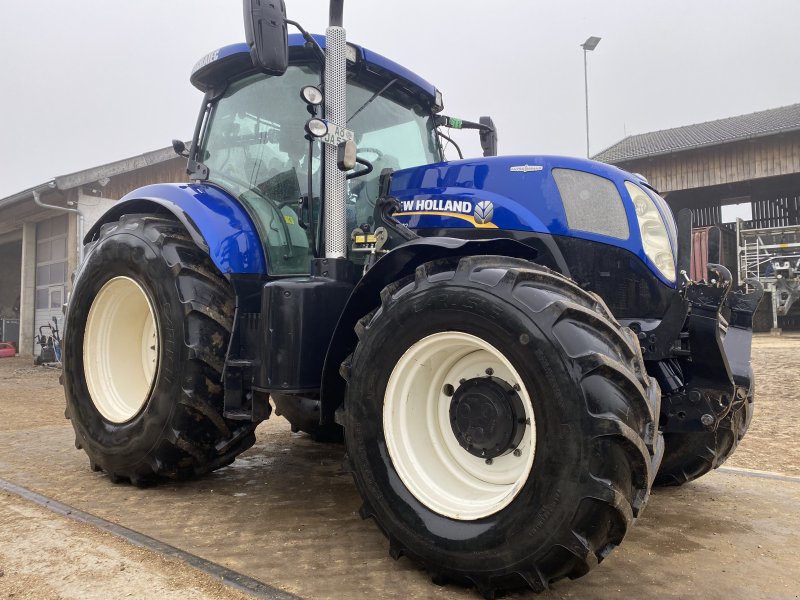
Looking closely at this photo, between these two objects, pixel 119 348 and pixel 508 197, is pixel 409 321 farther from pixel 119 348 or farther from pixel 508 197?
pixel 119 348

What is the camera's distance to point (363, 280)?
8.77 ft

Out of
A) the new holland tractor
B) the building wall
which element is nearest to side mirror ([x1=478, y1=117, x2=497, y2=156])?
the new holland tractor

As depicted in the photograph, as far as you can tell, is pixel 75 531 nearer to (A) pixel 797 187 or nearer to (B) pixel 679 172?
(B) pixel 679 172

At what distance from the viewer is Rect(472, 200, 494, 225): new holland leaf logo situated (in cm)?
298

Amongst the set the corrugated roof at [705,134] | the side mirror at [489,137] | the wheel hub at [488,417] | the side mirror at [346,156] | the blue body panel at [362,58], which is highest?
the corrugated roof at [705,134]

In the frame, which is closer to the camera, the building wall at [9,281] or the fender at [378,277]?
the fender at [378,277]

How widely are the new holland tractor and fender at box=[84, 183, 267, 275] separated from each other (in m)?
0.02

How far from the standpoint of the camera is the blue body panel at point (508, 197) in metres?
2.95

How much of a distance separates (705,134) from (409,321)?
20.9 meters

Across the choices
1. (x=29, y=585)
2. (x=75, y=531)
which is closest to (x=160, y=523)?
(x=75, y=531)

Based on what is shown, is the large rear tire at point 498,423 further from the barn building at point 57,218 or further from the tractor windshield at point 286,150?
the barn building at point 57,218

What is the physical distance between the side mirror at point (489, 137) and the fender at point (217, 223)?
2.00 meters

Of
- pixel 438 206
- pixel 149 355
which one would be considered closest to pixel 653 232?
pixel 438 206

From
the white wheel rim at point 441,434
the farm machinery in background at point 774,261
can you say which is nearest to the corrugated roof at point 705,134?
the farm machinery in background at point 774,261
